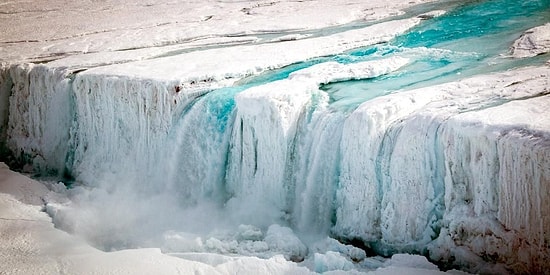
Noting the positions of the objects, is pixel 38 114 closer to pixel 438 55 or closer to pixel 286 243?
pixel 286 243

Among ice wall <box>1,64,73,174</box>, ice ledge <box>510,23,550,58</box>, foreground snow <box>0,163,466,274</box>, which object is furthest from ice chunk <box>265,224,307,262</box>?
ice wall <box>1,64,73,174</box>

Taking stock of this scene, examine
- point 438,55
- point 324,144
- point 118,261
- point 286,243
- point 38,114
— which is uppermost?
point 438,55

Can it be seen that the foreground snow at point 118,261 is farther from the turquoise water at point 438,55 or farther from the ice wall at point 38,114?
the ice wall at point 38,114

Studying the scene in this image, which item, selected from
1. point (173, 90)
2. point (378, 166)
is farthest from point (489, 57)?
point (173, 90)

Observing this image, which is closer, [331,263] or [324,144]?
[331,263]

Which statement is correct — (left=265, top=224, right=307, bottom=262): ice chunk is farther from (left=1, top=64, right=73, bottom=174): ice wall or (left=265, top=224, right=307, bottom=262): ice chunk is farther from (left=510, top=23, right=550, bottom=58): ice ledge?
(left=1, top=64, right=73, bottom=174): ice wall

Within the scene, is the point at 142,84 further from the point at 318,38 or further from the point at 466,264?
the point at 466,264

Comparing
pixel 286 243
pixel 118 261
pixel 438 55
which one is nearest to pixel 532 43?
pixel 438 55

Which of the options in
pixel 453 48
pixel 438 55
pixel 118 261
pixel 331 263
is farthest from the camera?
pixel 453 48

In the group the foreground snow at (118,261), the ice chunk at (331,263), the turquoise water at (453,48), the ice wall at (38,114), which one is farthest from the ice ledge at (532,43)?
the ice wall at (38,114)
